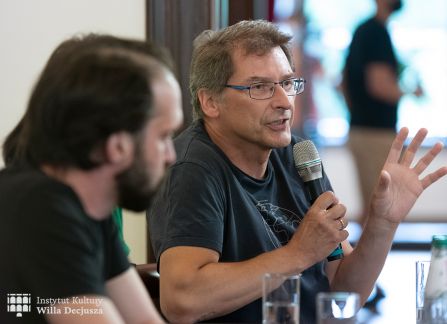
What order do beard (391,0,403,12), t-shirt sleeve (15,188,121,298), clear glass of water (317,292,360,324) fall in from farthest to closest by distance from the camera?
1. beard (391,0,403,12)
2. clear glass of water (317,292,360,324)
3. t-shirt sleeve (15,188,121,298)

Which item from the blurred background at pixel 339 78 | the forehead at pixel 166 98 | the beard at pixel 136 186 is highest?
the forehead at pixel 166 98

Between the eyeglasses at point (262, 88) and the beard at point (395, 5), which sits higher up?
the beard at point (395, 5)

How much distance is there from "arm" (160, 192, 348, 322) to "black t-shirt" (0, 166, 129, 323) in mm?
609

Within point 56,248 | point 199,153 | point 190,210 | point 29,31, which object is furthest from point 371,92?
point 56,248

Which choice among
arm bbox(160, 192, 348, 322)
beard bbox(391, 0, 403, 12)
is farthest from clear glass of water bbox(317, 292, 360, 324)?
beard bbox(391, 0, 403, 12)

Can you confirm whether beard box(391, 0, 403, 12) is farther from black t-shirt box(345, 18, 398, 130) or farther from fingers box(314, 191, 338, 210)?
fingers box(314, 191, 338, 210)

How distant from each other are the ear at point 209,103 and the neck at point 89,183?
3.02ft

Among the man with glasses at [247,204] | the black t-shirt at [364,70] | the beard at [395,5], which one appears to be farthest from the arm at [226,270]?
the beard at [395,5]

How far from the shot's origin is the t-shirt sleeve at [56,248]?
124 cm

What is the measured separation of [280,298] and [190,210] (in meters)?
0.55

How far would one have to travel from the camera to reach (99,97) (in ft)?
4.13

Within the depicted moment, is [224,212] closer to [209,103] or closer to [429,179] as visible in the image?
[209,103]

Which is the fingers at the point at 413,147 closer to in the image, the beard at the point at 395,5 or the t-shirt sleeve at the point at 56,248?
the t-shirt sleeve at the point at 56,248

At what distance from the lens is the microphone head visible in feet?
6.95
